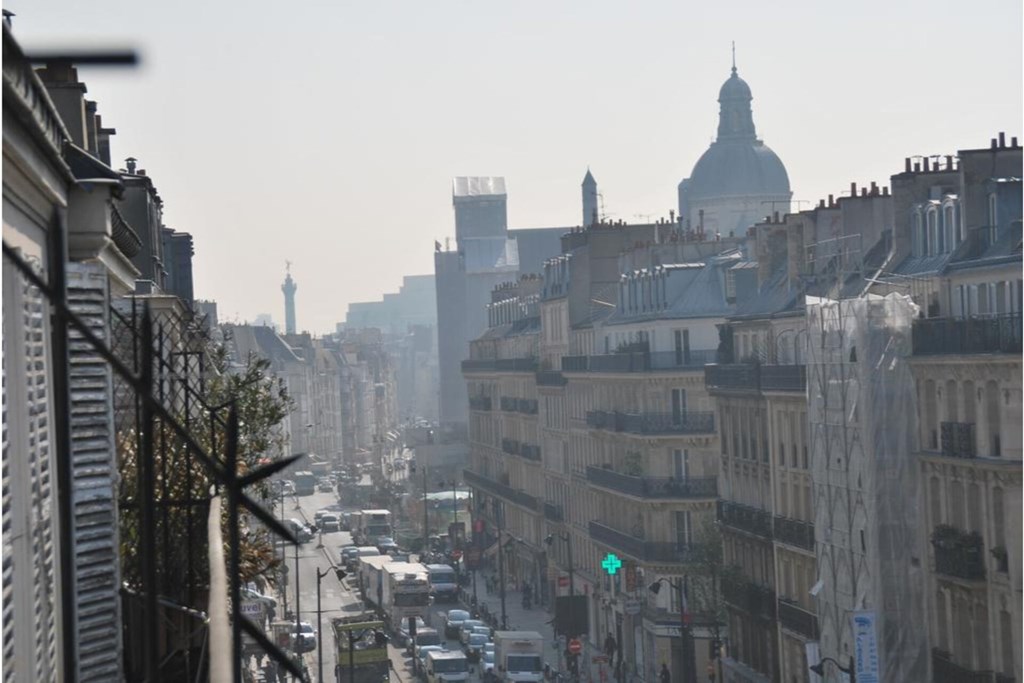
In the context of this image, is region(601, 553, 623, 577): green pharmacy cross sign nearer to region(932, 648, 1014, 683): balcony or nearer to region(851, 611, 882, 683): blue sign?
region(851, 611, 882, 683): blue sign

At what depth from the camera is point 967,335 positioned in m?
42.0

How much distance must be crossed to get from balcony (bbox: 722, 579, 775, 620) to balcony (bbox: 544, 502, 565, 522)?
95.6 feet

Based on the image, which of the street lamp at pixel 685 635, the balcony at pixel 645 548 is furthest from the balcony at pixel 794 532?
the balcony at pixel 645 548

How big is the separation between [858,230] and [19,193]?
4591cm

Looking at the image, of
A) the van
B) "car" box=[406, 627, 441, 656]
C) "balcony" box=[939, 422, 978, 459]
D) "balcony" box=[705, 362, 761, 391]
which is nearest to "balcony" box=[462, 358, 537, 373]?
"car" box=[406, 627, 441, 656]

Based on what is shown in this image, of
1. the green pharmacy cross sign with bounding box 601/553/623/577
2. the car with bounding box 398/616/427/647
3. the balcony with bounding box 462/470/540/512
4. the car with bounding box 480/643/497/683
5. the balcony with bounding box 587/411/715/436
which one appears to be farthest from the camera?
the balcony with bounding box 462/470/540/512

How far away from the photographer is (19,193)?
32.0 ft

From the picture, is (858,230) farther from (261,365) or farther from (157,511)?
(157,511)

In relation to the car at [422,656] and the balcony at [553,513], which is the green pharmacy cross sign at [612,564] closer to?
the car at [422,656]

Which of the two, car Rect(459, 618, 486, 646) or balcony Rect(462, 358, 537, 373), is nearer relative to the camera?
car Rect(459, 618, 486, 646)

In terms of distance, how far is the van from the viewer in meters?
67.5

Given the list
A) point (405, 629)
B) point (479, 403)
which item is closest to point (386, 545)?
point (479, 403)

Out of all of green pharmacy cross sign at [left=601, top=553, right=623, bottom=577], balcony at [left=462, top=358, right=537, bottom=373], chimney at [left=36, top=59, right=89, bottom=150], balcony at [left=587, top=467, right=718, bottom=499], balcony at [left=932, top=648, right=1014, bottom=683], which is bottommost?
balcony at [left=932, top=648, right=1014, bottom=683]

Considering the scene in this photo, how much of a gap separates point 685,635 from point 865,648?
63.1 feet
